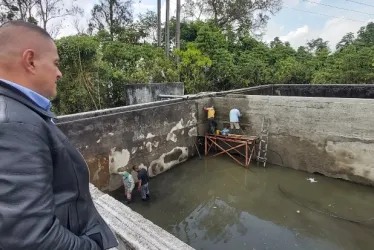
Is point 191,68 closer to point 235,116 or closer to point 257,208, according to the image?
point 235,116

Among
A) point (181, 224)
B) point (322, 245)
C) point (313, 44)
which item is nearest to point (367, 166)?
point (322, 245)

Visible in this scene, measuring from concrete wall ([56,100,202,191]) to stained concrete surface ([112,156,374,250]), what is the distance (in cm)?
49

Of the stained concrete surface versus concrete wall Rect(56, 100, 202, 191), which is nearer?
the stained concrete surface

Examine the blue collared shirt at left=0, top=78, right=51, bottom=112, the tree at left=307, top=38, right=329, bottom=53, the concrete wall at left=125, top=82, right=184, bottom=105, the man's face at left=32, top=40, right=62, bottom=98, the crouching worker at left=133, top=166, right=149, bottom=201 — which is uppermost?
the tree at left=307, top=38, right=329, bottom=53

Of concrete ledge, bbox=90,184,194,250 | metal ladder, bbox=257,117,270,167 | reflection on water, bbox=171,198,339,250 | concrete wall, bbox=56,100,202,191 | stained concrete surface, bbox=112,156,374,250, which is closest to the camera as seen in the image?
concrete ledge, bbox=90,184,194,250

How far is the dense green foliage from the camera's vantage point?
26.7ft

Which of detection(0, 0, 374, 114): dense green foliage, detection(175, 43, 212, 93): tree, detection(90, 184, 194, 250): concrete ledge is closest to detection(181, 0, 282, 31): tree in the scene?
detection(0, 0, 374, 114): dense green foliage

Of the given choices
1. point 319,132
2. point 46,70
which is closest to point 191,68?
point 319,132

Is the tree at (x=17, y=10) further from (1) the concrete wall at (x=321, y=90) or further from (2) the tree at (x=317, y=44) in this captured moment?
(2) the tree at (x=317, y=44)

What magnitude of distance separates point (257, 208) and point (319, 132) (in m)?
2.80

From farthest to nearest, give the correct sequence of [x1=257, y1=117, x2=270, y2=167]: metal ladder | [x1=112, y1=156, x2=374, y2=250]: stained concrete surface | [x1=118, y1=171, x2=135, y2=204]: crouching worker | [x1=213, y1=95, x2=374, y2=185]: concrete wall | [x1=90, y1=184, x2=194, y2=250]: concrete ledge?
[x1=257, y1=117, x2=270, y2=167]: metal ladder < [x1=213, y1=95, x2=374, y2=185]: concrete wall < [x1=118, y1=171, x2=135, y2=204]: crouching worker < [x1=112, y1=156, x2=374, y2=250]: stained concrete surface < [x1=90, y1=184, x2=194, y2=250]: concrete ledge

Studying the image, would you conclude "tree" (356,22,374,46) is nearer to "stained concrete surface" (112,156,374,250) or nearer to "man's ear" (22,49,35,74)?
"stained concrete surface" (112,156,374,250)

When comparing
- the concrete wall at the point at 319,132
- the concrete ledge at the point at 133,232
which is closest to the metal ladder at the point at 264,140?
the concrete wall at the point at 319,132

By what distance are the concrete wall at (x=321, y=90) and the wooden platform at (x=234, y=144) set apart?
2315 millimetres
